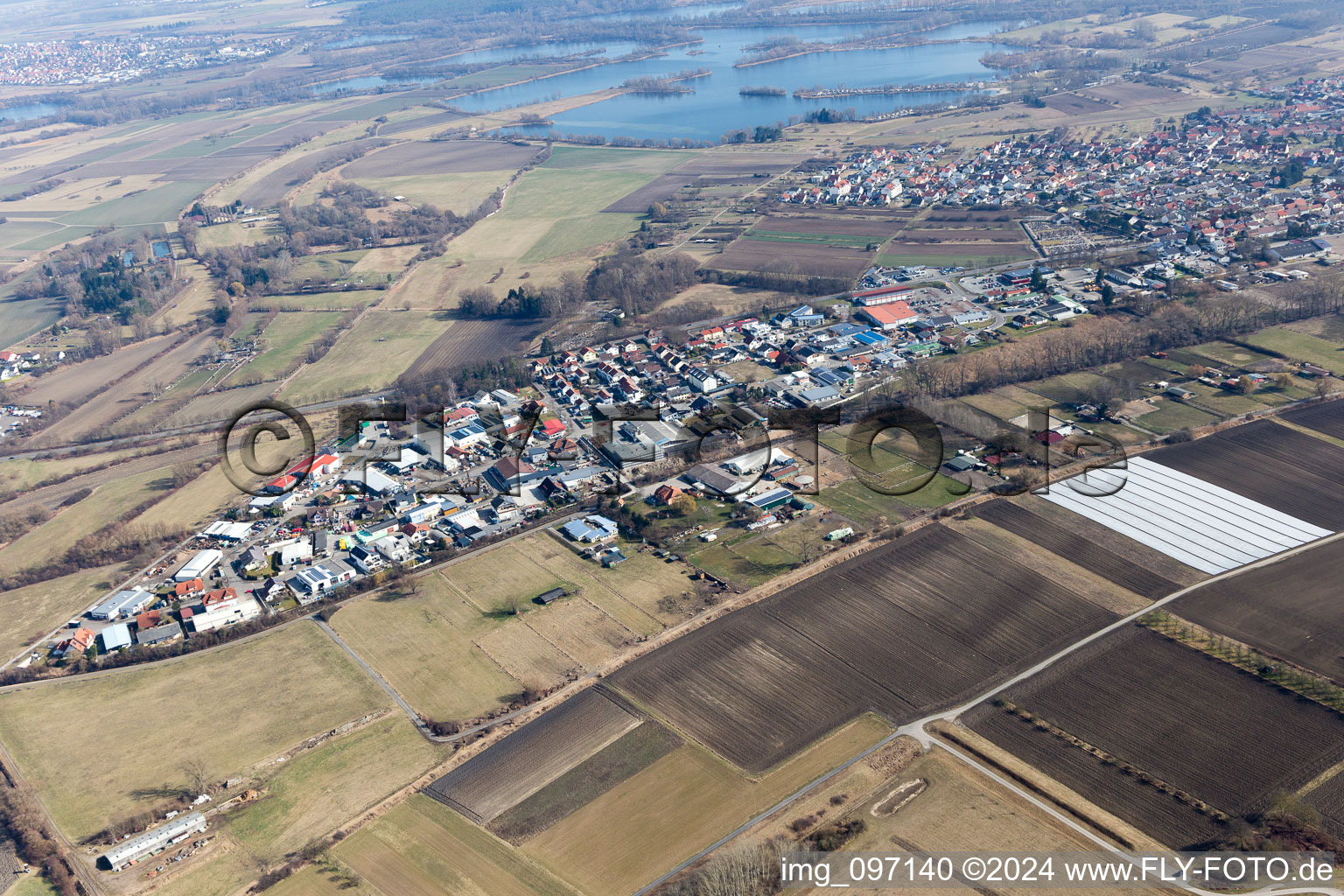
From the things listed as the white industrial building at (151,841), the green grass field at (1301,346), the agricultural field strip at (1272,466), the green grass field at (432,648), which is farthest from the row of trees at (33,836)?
the green grass field at (1301,346)

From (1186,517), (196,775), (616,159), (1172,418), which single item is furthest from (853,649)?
(616,159)

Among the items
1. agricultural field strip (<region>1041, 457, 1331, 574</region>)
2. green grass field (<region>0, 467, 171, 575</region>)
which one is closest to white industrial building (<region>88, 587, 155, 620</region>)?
green grass field (<region>0, 467, 171, 575</region>)

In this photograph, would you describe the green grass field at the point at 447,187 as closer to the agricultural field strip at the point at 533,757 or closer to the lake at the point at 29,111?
the agricultural field strip at the point at 533,757

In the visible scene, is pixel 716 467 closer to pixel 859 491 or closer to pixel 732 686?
pixel 859 491

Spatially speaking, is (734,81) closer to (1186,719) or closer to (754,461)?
(754,461)

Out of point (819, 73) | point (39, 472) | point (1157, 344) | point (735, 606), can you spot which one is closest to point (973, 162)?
point (1157, 344)

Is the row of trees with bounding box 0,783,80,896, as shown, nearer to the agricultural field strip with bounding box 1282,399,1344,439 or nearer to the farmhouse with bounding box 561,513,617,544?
the farmhouse with bounding box 561,513,617,544

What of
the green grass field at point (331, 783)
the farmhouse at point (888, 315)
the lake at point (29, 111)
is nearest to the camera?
the green grass field at point (331, 783)
